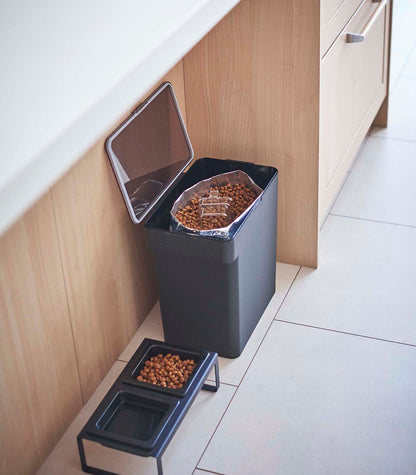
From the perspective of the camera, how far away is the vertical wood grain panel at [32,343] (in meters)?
1.49

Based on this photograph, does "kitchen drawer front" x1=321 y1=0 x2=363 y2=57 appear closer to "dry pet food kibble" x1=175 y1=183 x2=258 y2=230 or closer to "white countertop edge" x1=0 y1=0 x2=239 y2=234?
"dry pet food kibble" x1=175 y1=183 x2=258 y2=230

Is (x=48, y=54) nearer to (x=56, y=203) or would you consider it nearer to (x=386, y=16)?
(x=56, y=203)

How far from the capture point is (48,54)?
0.85m

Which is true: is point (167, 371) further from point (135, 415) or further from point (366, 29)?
point (366, 29)

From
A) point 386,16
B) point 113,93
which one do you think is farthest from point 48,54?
point 386,16

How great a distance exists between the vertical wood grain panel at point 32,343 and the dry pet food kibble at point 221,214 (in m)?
0.40

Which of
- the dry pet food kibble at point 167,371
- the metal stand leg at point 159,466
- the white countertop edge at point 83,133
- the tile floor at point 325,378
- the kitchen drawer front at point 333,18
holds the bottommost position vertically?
the tile floor at point 325,378

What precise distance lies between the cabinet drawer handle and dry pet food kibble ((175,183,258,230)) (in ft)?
2.09

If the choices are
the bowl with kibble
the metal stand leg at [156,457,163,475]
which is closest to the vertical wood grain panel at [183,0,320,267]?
the bowl with kibble

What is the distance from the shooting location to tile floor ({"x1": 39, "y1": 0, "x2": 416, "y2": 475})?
5.55 ft

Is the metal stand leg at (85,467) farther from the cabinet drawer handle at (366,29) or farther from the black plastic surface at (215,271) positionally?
the cabinet drawer handle at (366,29)

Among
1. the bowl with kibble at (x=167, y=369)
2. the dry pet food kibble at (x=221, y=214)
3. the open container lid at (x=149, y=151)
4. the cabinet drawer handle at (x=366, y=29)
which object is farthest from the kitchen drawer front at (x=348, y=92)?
the bowl with kibble at (x=167, y=369)

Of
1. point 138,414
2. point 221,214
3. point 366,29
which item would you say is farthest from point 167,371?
point 366,29

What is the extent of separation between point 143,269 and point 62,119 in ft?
4.63
